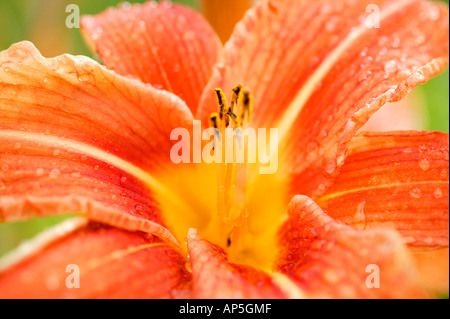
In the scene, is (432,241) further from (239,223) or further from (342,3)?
(342,3)

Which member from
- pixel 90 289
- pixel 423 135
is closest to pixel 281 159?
pixel 423 135

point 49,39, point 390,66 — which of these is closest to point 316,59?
point 390,66

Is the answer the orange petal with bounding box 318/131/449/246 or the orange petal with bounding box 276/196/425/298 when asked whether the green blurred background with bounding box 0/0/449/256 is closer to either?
the orange petal with bounding box 318/131/449/246

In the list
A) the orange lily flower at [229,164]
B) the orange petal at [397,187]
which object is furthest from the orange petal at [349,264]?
the orange petal at [397,187]

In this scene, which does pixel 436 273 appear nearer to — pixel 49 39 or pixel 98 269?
pixel 98 269

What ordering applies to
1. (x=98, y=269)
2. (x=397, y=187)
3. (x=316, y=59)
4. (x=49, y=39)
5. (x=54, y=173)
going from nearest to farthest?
(x=98, y=269) < (x=54, y=173) < (x=397, y=187) < (x=316, y=59) < (x=49, y=39)

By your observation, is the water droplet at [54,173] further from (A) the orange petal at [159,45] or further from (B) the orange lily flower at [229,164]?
(A) the orange petal at [159,45]
